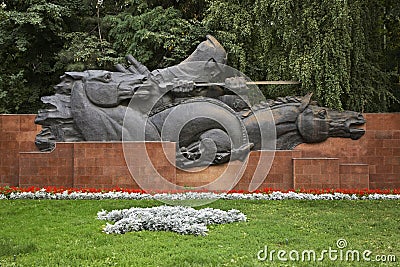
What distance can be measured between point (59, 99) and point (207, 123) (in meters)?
2.95

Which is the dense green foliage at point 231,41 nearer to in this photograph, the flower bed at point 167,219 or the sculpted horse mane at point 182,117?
the sculpted horse mane at point 182,117

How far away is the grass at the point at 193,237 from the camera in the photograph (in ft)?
17.7

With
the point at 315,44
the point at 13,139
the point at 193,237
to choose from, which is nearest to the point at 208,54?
the point at 315,44

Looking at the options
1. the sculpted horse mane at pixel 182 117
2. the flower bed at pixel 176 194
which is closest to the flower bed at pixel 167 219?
the flower bed at pixel 176 194

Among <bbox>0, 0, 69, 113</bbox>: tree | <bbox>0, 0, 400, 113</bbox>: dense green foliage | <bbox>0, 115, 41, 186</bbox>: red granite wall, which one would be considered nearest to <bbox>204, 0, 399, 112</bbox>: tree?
<bbox>0, 0, 400, 113</bbox>: dense green foliage

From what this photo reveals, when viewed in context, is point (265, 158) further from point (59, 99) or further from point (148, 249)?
point (148, 249)

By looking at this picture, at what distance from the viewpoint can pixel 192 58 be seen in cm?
1165

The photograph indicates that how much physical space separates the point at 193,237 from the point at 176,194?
→ 2.93 metres

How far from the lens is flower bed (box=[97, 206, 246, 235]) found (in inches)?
261

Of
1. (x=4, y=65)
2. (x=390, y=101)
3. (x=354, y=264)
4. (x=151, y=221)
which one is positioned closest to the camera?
(x=354, y=264)

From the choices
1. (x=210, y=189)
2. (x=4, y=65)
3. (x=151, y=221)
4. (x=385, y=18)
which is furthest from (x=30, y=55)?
(x=151, y=221)

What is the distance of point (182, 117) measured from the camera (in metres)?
10.6

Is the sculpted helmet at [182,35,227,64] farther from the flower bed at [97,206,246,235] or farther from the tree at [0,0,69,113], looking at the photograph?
the tree at [0,0,69,113]

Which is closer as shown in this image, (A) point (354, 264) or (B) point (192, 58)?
(A) point (354, 264)
